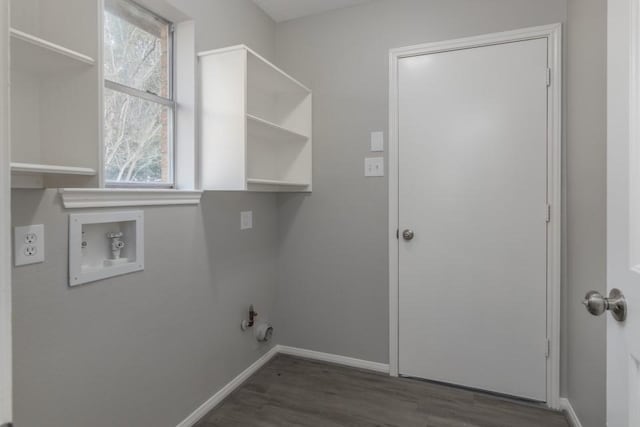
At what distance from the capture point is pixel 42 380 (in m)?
1.23

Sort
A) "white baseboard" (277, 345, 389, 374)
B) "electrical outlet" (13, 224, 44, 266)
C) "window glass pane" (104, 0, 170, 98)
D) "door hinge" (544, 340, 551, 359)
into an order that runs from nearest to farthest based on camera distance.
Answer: "electrical outlet" (13, 224, 44, 266) → "window glass pane" (104, 0, 170, 98) → "door hinge" (544, 340, 551, 359) → "white baseboard" (277, 345, 389, 374)

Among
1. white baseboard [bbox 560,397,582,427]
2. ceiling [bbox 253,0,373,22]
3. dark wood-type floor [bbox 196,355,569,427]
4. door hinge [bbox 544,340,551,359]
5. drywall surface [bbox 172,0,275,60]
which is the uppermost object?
ceiling [bbox 253,0,373,22]

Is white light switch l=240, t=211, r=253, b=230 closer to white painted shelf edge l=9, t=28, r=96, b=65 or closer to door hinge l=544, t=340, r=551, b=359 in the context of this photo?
white painted shelf edge l=9, t=28, r=96, b=65

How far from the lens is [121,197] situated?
4.86 ft

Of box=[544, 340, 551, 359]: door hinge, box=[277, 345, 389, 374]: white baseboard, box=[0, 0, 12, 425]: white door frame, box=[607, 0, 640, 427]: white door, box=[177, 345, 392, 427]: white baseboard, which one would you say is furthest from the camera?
box=[277, 345, 389, 374]: white baseboard

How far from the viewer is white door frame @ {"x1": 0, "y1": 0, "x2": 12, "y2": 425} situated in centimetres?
52

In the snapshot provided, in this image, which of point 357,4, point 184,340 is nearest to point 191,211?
point 184,340

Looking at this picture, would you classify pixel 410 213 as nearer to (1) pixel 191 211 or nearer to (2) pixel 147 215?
(1) pixel 191 211

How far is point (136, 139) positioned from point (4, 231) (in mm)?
1334

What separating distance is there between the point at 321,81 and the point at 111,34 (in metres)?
1.36

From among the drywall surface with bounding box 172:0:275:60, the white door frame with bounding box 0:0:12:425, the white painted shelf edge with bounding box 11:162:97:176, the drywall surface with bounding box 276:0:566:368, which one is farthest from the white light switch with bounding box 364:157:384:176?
the white door frame with bounding box 0:0:12:425

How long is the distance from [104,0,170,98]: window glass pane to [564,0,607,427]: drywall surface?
2.05 metres

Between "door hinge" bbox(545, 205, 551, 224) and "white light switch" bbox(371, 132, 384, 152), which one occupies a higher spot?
"white light switch" bbox(371, 132, 384, 152)

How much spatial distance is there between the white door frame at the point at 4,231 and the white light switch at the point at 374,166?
206cm
